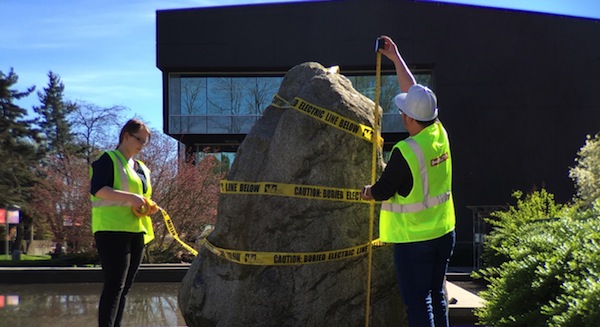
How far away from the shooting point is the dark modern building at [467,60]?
27.2 m

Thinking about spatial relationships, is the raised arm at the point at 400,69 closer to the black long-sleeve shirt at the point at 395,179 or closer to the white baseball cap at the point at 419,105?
the white baseball cap at the point at 419,105

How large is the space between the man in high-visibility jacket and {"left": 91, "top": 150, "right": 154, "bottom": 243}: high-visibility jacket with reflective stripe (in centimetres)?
195

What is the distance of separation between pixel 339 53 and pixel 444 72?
518 centimetres

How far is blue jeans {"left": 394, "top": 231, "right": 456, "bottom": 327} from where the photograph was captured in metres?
3.64

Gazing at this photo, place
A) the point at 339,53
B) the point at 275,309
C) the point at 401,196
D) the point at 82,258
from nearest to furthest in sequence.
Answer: the point at 401,196 < the point at 275,309 < the point at 82,258 < the point at 339,53

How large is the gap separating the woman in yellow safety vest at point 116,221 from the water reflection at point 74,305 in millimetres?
2433

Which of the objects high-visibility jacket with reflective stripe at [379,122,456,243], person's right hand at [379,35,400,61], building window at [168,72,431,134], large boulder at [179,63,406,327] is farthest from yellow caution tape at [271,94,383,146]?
building window at [168,72,431,134]

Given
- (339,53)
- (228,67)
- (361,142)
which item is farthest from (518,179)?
(361,142)

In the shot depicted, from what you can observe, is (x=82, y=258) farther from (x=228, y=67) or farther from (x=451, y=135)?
(x=451, y=135)

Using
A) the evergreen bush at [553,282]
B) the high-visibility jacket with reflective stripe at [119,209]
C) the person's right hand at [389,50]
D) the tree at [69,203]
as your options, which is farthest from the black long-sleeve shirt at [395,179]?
the tree at [69,203]

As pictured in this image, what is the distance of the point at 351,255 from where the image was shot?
4.52m

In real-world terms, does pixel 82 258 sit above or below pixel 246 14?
below

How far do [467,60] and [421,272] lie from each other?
2570 centimetres

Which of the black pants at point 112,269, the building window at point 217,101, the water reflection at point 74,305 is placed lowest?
the water reflection at point 74,305
